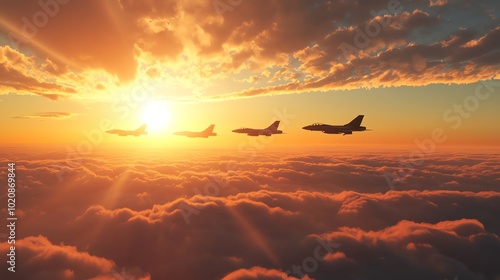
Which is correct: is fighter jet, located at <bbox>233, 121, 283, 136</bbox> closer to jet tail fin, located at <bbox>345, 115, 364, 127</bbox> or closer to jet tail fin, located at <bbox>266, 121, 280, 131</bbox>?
jet tail fin, located at <bbox>266, 121, 280, 131</bbox>

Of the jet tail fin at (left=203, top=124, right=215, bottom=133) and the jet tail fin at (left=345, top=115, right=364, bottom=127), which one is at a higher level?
the jet tail fin at (left=345, top=115, right=364, bottom=127)

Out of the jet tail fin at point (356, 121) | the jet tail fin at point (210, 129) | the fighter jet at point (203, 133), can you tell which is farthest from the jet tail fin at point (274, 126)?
the jet tail fin at point (356, 121)

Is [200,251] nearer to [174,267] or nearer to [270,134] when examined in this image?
[174,267]

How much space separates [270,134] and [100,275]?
188040mm

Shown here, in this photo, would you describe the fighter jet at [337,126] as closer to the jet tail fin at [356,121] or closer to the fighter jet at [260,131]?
the jet tail fin at [356,121]

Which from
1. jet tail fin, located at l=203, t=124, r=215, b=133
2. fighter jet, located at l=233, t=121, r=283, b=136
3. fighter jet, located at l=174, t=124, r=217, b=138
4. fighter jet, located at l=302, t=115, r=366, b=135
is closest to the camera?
fighter jet, located at l=302, t=115, r=366, b=135

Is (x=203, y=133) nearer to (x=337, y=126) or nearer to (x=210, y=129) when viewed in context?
(x=210, y=129)

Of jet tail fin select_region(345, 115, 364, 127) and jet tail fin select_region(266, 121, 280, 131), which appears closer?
jet tail fin select_region(345, 115, 364, 127)

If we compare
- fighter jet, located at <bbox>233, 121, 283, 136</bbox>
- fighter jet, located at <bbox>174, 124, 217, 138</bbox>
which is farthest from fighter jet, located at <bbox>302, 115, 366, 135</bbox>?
fighter jet, located at <bbox>174, 124, 217, 138</bbox>

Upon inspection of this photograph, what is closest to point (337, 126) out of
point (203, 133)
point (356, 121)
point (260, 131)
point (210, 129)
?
point (356, 121)

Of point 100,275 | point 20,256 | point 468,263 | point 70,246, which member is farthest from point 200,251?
point 468,263

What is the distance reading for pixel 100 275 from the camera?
16988 centimetres

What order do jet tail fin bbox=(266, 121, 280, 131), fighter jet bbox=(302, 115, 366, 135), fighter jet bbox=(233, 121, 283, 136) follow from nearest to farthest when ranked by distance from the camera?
fighter jet bbox=(302, 115, 366, 135) < fighter jet bbox=(233, 121, 283, 136) < jet tail fin bbox=(266, 121, 280, 131)

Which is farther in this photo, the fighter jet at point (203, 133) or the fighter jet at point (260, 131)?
the fighter jet at point (203, 133)
